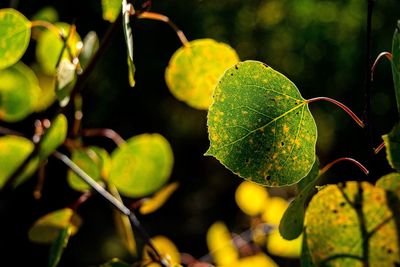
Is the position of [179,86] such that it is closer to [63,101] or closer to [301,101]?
[63,101]

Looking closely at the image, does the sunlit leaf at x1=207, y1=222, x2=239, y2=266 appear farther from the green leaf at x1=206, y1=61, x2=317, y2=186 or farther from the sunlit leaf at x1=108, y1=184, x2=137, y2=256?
the green leaf at x1=206, y1=61, x2=317, y2=186

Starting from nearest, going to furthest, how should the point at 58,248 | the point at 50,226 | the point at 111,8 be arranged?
the point at 111,8, the point at 58,248, the point at 50,226

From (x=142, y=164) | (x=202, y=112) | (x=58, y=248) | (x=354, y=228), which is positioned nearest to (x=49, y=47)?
(x=142, y=164)

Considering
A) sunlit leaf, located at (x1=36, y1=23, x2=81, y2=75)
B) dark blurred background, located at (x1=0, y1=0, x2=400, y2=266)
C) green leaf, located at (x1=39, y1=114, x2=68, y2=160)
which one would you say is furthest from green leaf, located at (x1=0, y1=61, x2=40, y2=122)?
dark blurred background, located at (x1=0, y1=0, x2=400, y2=266)

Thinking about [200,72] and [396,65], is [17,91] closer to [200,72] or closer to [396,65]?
[200,72]

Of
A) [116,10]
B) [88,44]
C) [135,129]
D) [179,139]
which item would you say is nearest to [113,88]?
[135,129]

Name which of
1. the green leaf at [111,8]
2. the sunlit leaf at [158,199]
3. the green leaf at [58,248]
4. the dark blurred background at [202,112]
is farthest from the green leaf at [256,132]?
the dark blurred background at [202,112]

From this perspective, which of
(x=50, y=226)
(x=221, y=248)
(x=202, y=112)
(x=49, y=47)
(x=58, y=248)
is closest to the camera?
(x=58, y=248)
